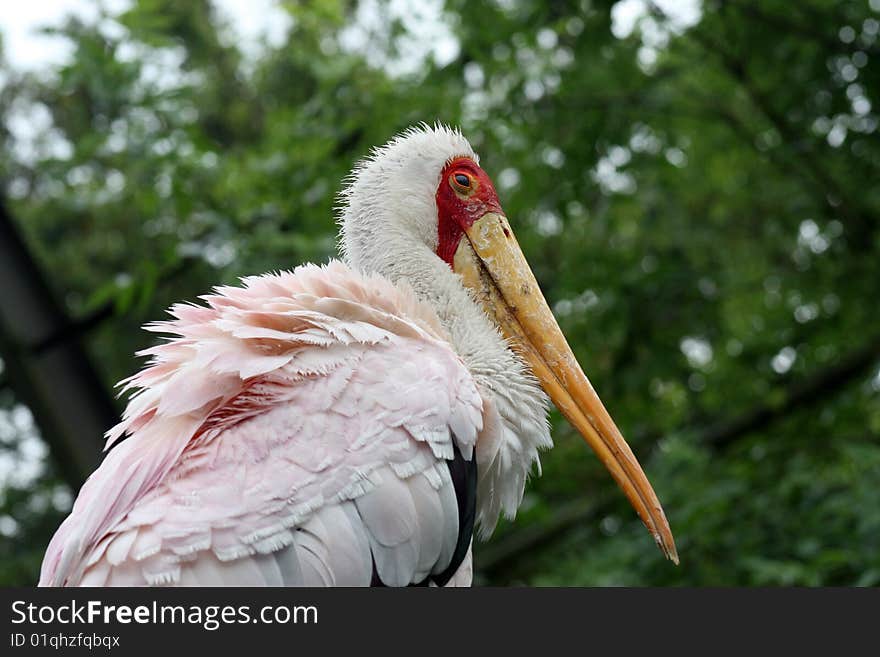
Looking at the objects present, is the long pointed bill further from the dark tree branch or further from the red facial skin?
the dark tree branch

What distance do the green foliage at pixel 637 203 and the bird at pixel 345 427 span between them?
1.82m

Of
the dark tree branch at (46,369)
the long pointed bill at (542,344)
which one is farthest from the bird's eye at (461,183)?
the dark tree branch at (46,369)

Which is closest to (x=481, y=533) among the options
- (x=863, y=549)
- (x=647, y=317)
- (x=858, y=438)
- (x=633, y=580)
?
A: (x=633, y=580)

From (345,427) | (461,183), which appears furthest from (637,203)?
(345,427)

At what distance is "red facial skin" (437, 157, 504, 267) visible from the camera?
3.21 metres

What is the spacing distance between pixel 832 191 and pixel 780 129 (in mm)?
435

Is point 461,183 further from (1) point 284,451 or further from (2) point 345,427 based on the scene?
(1) point 284,451

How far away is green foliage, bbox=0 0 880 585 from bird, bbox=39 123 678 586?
1.82 m

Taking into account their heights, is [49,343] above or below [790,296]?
above

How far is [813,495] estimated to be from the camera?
16.6 feet

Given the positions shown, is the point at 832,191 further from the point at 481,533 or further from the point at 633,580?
the point at 481,533

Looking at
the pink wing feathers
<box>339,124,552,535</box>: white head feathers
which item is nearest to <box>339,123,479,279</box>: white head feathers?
<box>339,124,552,535</box>: white head feathers

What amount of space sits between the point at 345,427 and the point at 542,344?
0.80 m

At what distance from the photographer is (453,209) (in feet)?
10.6
